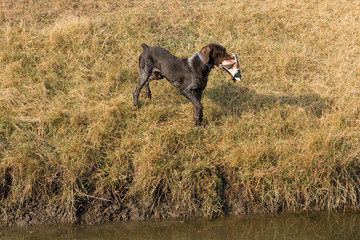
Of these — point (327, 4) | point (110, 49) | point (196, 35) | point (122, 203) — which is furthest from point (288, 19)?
point (122, 203)

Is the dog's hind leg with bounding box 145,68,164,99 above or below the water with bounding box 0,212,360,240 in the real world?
above

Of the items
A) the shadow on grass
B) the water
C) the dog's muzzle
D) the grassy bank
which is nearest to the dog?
the dog's muzzle

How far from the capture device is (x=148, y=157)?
568cm

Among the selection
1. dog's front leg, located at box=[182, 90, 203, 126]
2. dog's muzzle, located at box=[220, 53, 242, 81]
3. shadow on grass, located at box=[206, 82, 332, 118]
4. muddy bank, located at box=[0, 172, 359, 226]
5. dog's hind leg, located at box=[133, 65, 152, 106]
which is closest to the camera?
muddy bank, located at box=[0, 172, 359, 226]

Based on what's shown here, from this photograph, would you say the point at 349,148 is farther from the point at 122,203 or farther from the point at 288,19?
the point at 288,19

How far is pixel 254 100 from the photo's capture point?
738 centimetres

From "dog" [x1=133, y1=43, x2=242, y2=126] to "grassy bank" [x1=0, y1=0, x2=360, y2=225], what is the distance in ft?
1.45

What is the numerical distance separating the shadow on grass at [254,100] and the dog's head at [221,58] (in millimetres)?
906

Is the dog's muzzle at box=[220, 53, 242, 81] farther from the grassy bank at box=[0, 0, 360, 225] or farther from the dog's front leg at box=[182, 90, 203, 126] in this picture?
the grassy bank at box=[0, 0, 360, 225]

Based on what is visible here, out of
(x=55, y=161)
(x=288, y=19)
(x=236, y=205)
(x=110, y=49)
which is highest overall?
(x=288, y=19)

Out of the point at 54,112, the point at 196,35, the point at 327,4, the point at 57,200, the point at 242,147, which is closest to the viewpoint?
the point at 57,200

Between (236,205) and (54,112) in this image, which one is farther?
(54,112)

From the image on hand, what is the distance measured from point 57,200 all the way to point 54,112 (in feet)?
5.18

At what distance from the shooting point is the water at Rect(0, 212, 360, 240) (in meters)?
5.05
